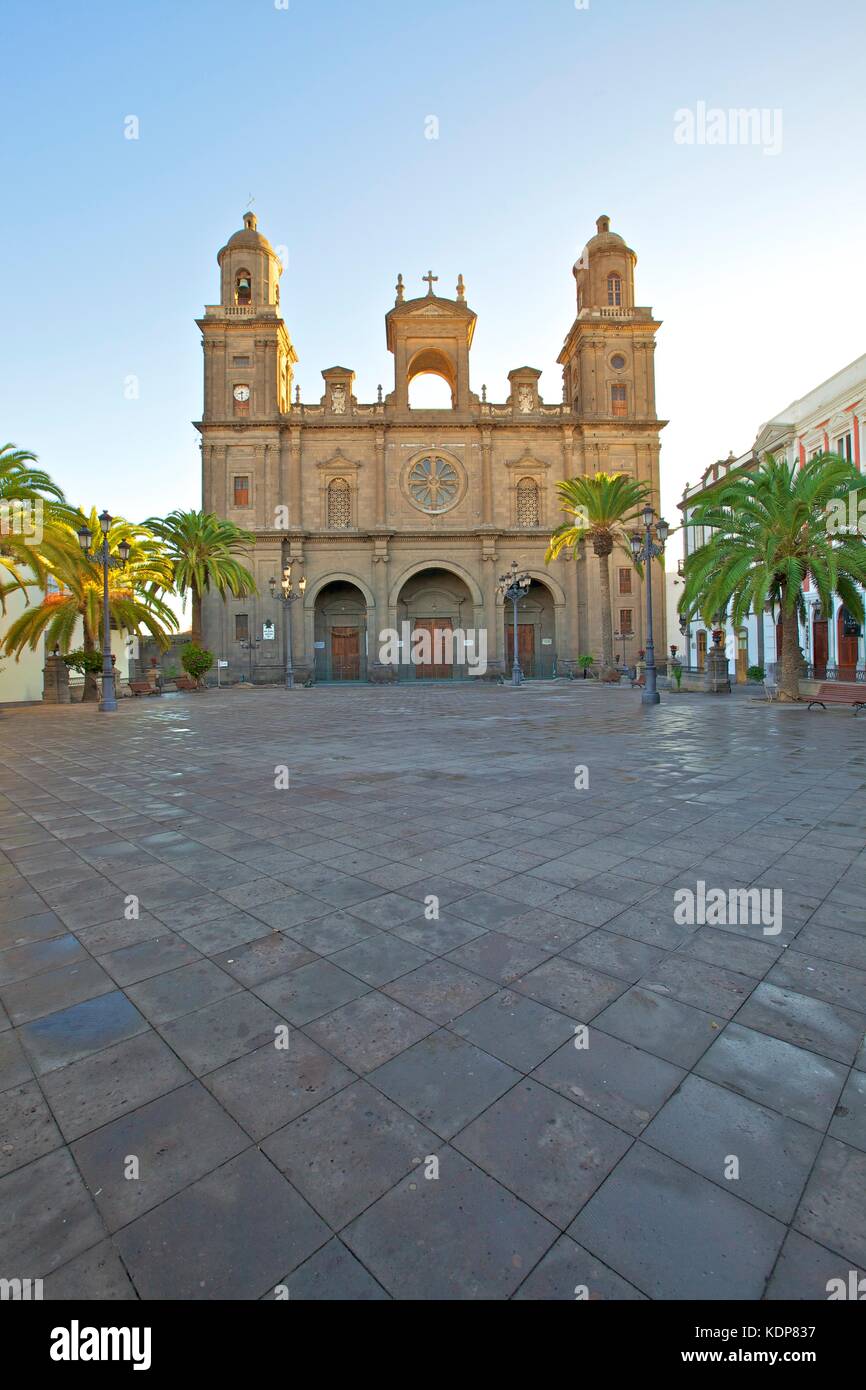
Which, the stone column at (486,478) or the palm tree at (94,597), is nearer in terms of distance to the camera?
the palm tree at (94,597)

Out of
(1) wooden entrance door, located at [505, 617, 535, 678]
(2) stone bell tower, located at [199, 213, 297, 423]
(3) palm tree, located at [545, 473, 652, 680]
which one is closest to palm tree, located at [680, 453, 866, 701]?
(3) palm tree, located at [545, 473, 652, 680]

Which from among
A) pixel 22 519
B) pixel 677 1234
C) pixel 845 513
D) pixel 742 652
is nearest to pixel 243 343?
pixel 22 519

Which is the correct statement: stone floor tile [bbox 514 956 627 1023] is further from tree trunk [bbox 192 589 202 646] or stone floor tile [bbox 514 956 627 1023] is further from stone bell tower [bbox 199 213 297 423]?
stone bell tower [bbox 199 213 297 423]

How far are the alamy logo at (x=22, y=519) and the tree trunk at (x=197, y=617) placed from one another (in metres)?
13.7

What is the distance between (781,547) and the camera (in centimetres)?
1688

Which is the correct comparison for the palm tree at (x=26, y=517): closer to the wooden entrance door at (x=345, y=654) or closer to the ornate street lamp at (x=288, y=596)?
the ornate street lamp at (x=288, y=596)

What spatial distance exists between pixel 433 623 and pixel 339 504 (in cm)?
1010

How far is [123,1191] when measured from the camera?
70.9 inches

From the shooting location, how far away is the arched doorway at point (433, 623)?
1646 inches

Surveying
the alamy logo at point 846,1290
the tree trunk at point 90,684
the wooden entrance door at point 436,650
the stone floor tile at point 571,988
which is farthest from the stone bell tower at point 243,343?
the alamy logo at point 846,1290
